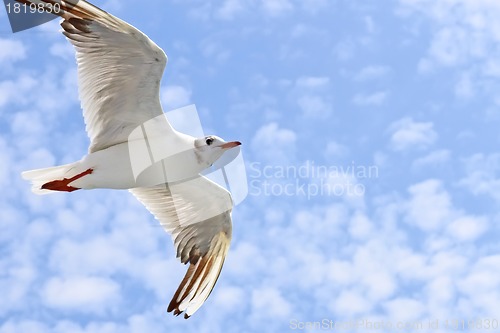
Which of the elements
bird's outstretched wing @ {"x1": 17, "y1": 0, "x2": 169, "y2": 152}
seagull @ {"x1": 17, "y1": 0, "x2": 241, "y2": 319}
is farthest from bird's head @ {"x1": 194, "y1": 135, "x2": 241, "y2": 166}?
bird's outstretched wing @ {"x1": 17, "y1": 0, "x2": 169, "y2": 152}

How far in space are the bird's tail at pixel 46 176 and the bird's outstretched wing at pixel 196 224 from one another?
1763mm

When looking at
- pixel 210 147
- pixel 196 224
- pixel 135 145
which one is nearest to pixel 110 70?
pixel 135 145

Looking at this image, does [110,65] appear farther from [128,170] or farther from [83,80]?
[128,170]

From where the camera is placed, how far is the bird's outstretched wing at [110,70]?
11008 mm

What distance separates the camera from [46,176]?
39.5ft

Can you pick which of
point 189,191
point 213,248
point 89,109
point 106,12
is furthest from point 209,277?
point 106,12

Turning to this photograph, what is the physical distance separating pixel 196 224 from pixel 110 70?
3.22 m

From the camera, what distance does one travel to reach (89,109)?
1180cm

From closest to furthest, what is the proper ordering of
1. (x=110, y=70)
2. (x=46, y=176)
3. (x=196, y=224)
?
(x=110, y=70), (x=46, y=176), (x=196, y=224)

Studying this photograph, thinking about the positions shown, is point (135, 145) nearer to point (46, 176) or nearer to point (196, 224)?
point (46, 176)

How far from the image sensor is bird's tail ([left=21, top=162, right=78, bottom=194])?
12.0 m

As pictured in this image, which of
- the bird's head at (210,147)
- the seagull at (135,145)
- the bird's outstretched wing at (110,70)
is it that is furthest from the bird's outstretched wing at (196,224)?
the bird's outstretched wing at (110,70)

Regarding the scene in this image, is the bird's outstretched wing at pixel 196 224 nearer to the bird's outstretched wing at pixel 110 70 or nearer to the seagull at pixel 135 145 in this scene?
the seagull at pixel 135 145

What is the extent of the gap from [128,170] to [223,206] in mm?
1826
